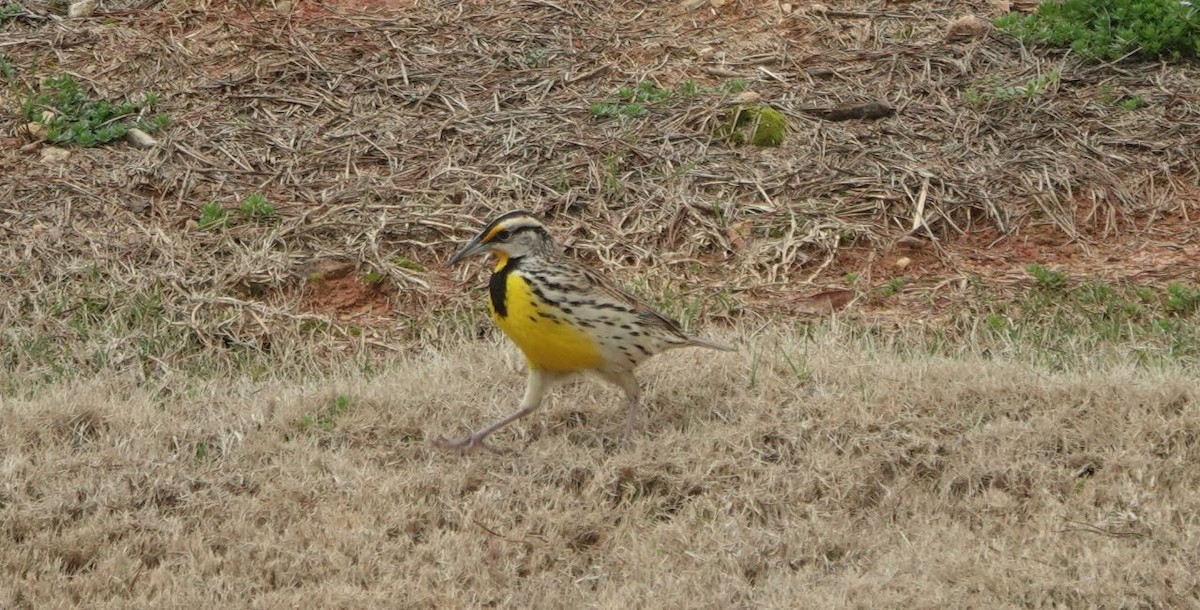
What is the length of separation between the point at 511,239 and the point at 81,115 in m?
4.37

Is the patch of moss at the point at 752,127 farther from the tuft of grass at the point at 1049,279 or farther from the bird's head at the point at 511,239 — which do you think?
the bird's head at the point at 511,239

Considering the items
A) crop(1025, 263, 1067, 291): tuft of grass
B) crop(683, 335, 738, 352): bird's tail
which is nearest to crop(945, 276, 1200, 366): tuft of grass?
crop(1025, 263, 1067, 291): tuft of grass

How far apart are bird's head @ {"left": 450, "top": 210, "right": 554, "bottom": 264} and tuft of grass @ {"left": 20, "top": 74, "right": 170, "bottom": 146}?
3.87m

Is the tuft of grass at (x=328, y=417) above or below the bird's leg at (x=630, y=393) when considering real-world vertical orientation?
below

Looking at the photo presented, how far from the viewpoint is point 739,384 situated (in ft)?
25.7

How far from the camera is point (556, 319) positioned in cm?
717

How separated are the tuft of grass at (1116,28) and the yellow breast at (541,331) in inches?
204

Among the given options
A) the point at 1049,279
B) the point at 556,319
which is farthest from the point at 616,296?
the point at 1049,279

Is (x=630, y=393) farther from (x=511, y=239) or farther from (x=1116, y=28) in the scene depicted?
(x=1116, y=28)

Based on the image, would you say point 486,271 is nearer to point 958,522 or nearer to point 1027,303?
point 1027,303

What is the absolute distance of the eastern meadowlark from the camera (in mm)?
7199

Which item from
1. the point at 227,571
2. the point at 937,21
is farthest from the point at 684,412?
the point at 937,21

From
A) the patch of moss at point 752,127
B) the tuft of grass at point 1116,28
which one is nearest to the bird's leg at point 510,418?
the patch of moss at point 752,127

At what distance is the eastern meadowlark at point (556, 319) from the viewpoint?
7199 millimetres
